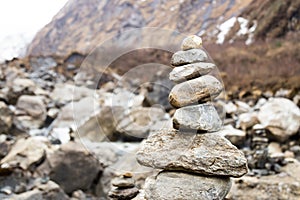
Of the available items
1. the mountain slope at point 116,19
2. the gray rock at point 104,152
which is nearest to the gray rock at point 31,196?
the gray rock at point 104,152

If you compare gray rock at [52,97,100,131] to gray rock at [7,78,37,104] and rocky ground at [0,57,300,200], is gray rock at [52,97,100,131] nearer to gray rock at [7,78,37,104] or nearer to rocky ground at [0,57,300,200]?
rocky ground at [0,57,300,200]

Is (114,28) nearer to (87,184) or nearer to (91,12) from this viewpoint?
(91,12)

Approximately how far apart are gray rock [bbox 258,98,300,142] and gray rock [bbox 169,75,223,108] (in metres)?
8.04

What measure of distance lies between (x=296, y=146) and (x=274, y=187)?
344cm

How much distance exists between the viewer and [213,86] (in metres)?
4.72

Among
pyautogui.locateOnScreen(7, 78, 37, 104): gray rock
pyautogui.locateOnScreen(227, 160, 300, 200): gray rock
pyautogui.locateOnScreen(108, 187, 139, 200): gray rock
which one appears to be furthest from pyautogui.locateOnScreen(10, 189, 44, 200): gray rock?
pyautogui.locateOnScreen(7, 78, 37, 104): gray rock

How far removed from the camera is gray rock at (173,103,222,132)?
457cm

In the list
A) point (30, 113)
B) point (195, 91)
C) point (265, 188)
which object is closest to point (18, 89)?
point (30, 113)

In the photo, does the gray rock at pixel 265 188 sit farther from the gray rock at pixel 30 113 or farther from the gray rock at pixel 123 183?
the gray rock at pixel 30 113

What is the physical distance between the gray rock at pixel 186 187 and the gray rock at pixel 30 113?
10891 mm

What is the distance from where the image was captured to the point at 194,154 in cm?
453

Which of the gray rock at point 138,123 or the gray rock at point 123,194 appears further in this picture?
the gray rock at point 138,123

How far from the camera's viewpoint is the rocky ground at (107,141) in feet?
28.1

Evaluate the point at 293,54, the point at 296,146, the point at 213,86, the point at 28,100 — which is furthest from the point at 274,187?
the point at 293,54
